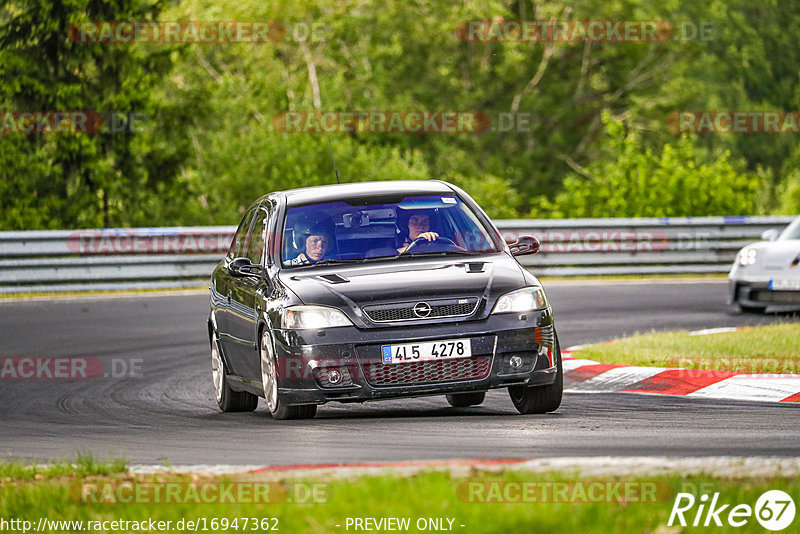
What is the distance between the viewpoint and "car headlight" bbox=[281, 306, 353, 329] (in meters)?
8.82

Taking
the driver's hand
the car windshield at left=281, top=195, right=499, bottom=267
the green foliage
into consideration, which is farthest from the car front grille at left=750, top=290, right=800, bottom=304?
the green foliage

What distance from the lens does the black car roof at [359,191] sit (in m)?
10.2

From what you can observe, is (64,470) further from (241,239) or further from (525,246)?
(241,239)

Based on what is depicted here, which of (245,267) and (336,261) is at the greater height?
(336,261)

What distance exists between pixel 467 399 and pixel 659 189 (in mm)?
17911

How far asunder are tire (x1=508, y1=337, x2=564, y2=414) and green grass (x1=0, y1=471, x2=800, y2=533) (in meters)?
3.31

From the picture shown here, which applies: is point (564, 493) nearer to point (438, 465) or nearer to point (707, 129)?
point (438, 465)

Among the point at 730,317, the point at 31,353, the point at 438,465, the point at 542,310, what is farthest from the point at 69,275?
the point at 438,465

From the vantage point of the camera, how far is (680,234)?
76.7 feet

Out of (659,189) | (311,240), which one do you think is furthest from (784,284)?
(659,189)

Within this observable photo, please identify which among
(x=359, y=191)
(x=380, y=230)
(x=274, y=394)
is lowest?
(x=274, y=394)

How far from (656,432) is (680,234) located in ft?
51.7

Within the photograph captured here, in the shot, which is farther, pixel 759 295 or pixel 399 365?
pixel 759 295

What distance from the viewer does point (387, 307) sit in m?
8.80
